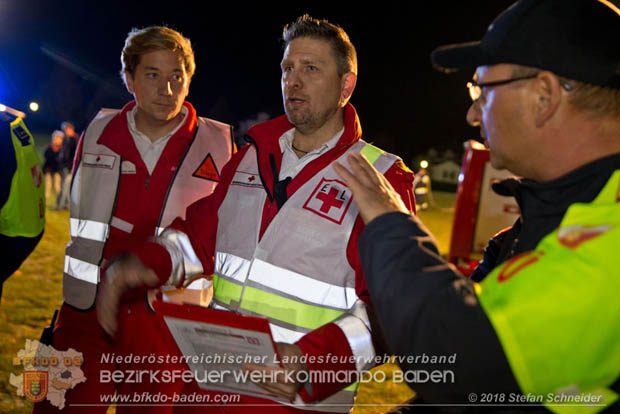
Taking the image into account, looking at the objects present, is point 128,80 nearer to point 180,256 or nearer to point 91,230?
point 91,230

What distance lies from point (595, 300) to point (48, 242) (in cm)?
976

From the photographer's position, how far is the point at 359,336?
1707mm

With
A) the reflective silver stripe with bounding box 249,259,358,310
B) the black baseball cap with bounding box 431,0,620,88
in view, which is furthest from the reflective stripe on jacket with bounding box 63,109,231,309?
the black baseball cap with bounding box 431,0,620,88

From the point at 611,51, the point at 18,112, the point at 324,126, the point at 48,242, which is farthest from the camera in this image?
the point at 48,242

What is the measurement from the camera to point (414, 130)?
1502 inches

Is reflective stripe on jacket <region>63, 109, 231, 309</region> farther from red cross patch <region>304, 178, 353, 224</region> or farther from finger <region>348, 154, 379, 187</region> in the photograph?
finger <region>348, 154, 379, 187</region>

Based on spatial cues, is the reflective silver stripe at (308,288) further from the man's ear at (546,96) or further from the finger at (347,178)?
the man's ear at (546,96)

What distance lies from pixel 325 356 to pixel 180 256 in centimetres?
91

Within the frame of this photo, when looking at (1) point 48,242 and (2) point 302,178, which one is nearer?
(2) point 302,178

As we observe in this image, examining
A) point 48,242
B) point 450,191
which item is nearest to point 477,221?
point 48,242

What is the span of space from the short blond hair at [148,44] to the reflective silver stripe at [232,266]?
5.58 feet

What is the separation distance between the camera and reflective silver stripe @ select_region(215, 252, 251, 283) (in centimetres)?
199

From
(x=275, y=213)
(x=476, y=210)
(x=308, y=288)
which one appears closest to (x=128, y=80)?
(x=275, y=213)

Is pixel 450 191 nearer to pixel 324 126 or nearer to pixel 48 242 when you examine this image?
pixel 48 242
